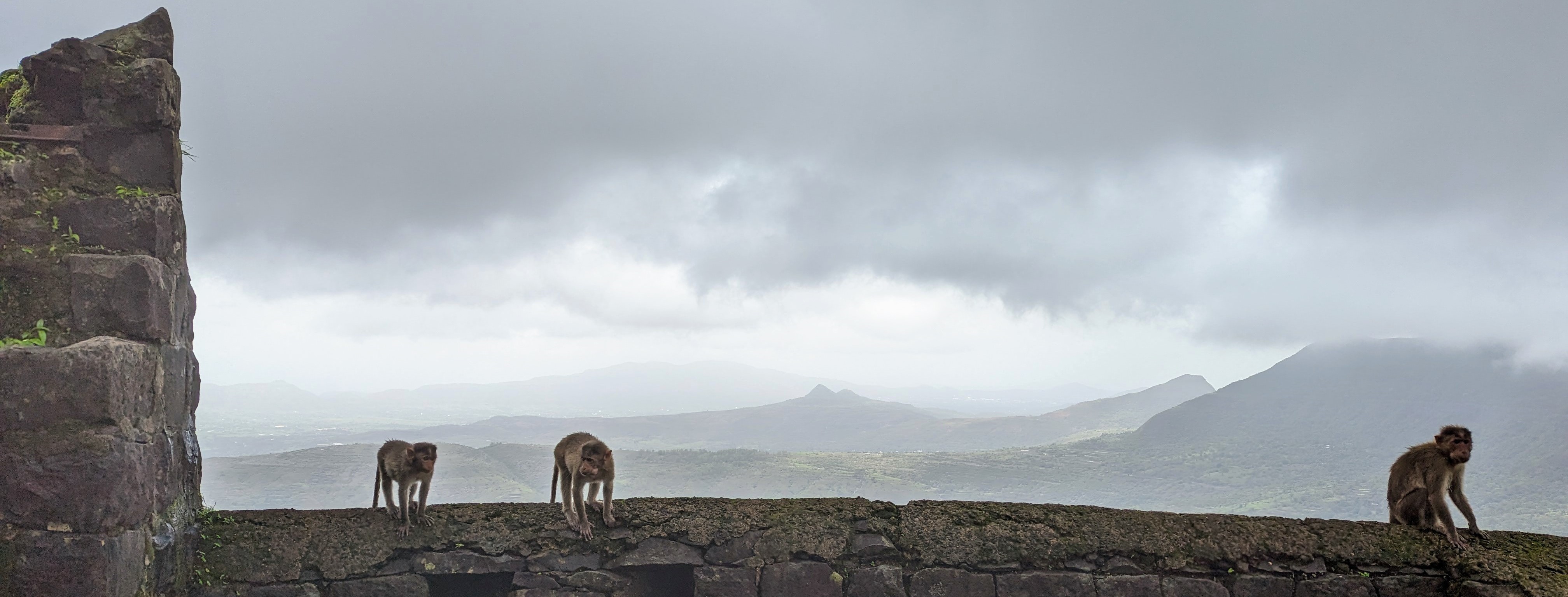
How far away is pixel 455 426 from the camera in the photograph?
520ft

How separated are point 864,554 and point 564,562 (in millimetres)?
2633

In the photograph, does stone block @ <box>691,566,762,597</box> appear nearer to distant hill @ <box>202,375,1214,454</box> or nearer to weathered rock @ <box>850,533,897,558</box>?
weathered rock @ <box>850,533,897,558</box>

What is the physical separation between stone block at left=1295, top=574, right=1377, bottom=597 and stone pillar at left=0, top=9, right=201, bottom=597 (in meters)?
Result: 9.50

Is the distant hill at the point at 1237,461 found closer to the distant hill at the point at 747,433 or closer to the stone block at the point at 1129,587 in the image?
the distant hill at the point at 747,433

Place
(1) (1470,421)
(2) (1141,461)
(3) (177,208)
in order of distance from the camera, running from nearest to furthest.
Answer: (3) (177,208) < (1) (1470,421) < (2) (1141,461)

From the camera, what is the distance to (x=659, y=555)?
702cm

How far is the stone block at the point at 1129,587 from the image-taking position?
276 inches

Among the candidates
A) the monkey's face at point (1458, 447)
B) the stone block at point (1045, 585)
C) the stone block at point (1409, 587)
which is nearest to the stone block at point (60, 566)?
the stone block at point (1045, 585)

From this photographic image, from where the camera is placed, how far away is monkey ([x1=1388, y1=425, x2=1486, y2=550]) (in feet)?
24.2

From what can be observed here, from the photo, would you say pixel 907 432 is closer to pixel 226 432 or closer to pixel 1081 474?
pixel 1081 474

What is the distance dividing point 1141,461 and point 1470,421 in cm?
4128

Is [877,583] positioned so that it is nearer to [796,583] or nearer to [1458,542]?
[796,583]

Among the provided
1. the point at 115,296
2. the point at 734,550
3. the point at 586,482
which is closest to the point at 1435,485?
the point at 734,550

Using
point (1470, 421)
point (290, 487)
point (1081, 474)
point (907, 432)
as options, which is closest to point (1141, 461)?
point (1081, 474)
